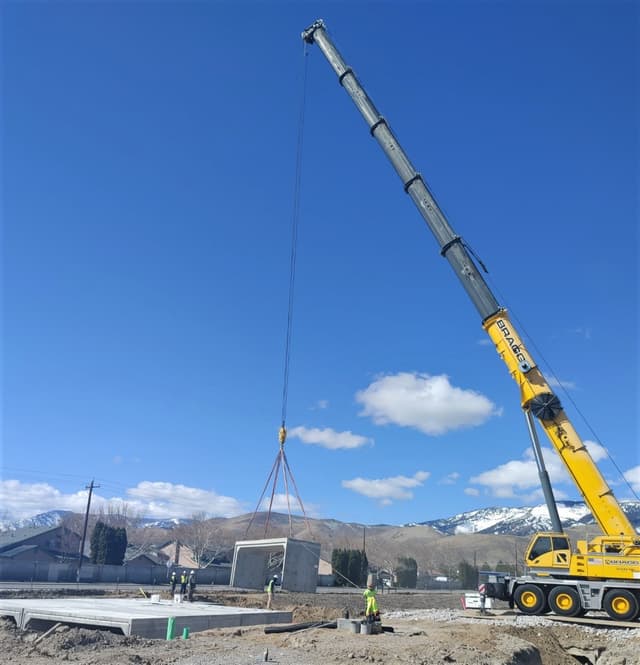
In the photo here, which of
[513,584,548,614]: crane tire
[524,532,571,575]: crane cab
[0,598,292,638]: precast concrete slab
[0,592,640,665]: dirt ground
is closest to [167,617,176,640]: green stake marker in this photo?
[0,598,292,638]: precast concrete slab

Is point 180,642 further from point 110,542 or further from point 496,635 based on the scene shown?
point 110,542

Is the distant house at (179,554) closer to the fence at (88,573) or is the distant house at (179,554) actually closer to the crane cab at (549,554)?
the fence at (88,573)

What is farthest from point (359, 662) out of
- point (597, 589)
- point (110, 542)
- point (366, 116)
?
point (110, 542)

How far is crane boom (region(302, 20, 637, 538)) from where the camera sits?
18578mm

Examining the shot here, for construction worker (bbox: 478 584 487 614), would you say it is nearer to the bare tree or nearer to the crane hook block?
the crane hook block

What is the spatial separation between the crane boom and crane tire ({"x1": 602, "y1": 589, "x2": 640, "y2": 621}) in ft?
5.64

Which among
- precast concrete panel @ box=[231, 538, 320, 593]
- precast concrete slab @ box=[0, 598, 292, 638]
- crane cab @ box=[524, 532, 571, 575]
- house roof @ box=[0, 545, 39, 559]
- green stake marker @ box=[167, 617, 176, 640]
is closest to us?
precast concrete slab @ box=[0, 598, 292, 638]

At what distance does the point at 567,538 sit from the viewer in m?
19.8

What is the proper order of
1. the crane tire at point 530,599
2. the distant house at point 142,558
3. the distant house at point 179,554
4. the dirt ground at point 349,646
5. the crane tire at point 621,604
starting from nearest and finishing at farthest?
the dirt ground at point 349,646
the crane tire at point 621,604
the crane tire at point 530,599
the distant house at point 142,558
the distant house at point 179,554

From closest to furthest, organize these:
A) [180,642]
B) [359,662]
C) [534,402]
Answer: [359,662]
[180,642]
[534,402]

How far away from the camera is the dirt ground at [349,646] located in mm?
12258

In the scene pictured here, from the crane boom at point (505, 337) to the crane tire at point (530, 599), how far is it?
304 centimetres

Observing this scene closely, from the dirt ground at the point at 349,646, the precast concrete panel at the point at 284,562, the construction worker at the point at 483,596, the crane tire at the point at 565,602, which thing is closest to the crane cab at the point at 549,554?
the crane tire at the point at 565,602

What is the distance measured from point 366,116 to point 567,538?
1732 cm
